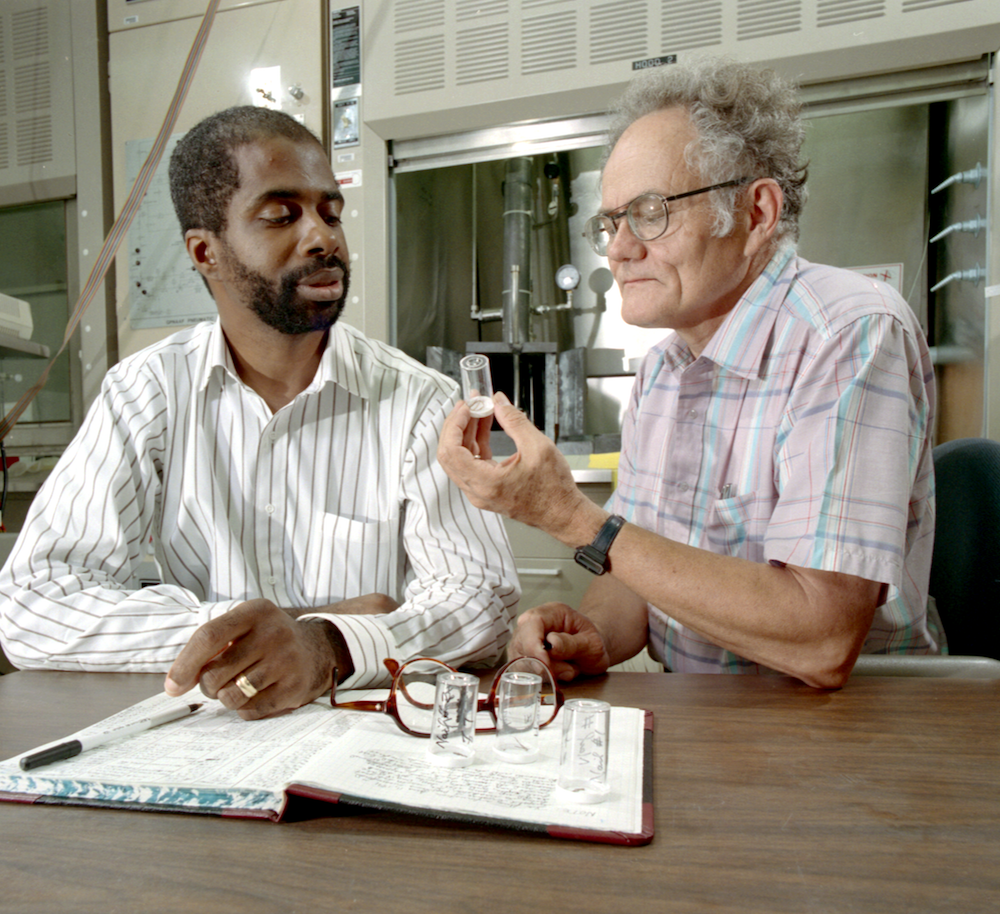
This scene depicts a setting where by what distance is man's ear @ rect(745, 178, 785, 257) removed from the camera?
1127mm

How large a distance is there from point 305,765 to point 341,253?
37.1 inches

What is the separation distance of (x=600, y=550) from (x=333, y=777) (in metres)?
0.44

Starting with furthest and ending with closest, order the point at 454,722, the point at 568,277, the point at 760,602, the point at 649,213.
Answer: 1. the point at 568,277
2. the point at 649,213
3. the point at 760,602
4. the point at 454,722

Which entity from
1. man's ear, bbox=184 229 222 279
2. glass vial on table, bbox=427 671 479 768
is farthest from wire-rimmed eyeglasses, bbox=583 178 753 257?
glass vial on table, bbox=427 671 479 768

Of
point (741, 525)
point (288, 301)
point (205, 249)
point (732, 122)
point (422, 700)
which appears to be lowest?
point (422, 700)

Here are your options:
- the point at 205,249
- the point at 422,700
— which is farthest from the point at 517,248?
the point at 422,700

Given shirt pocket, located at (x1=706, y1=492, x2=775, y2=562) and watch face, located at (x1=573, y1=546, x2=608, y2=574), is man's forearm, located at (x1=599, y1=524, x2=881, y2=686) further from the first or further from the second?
shirt pocket, located at (x1=706, y1=492, x2=775, y2=562)

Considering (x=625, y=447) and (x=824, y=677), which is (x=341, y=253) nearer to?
(x=625, y=447)

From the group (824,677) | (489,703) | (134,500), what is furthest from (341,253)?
(824,677)

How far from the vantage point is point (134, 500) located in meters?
1.14

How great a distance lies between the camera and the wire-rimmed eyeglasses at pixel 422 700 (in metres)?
0.66

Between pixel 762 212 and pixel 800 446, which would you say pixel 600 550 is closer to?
pixel 800 446

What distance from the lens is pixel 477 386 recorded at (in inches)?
35.0

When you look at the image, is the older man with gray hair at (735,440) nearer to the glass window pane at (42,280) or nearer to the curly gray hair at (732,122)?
the curly gray hair at (732,122)
